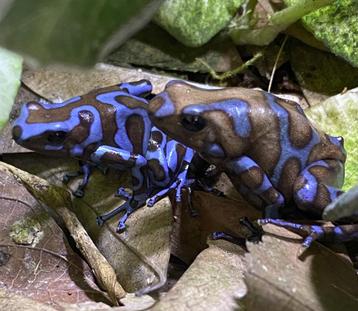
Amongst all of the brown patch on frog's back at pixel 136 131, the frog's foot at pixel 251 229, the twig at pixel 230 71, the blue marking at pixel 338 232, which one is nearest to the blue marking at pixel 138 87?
the brown patch on frog's back at pixel 136 131

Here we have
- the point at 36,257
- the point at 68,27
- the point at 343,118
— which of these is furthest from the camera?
the point at 343,118

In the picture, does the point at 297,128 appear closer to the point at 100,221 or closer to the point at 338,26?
the point at 338,26

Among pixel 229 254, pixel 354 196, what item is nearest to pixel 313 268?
pixel 229 254

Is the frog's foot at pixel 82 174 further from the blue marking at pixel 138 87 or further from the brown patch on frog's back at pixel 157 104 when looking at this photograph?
the brown patch on frog's back at pixel 157 104

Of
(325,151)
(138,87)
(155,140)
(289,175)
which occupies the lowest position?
(155,140)

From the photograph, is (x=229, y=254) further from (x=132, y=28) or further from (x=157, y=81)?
(x=132, y=28)

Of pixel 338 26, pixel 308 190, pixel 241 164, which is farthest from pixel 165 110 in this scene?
pixel 338 26
